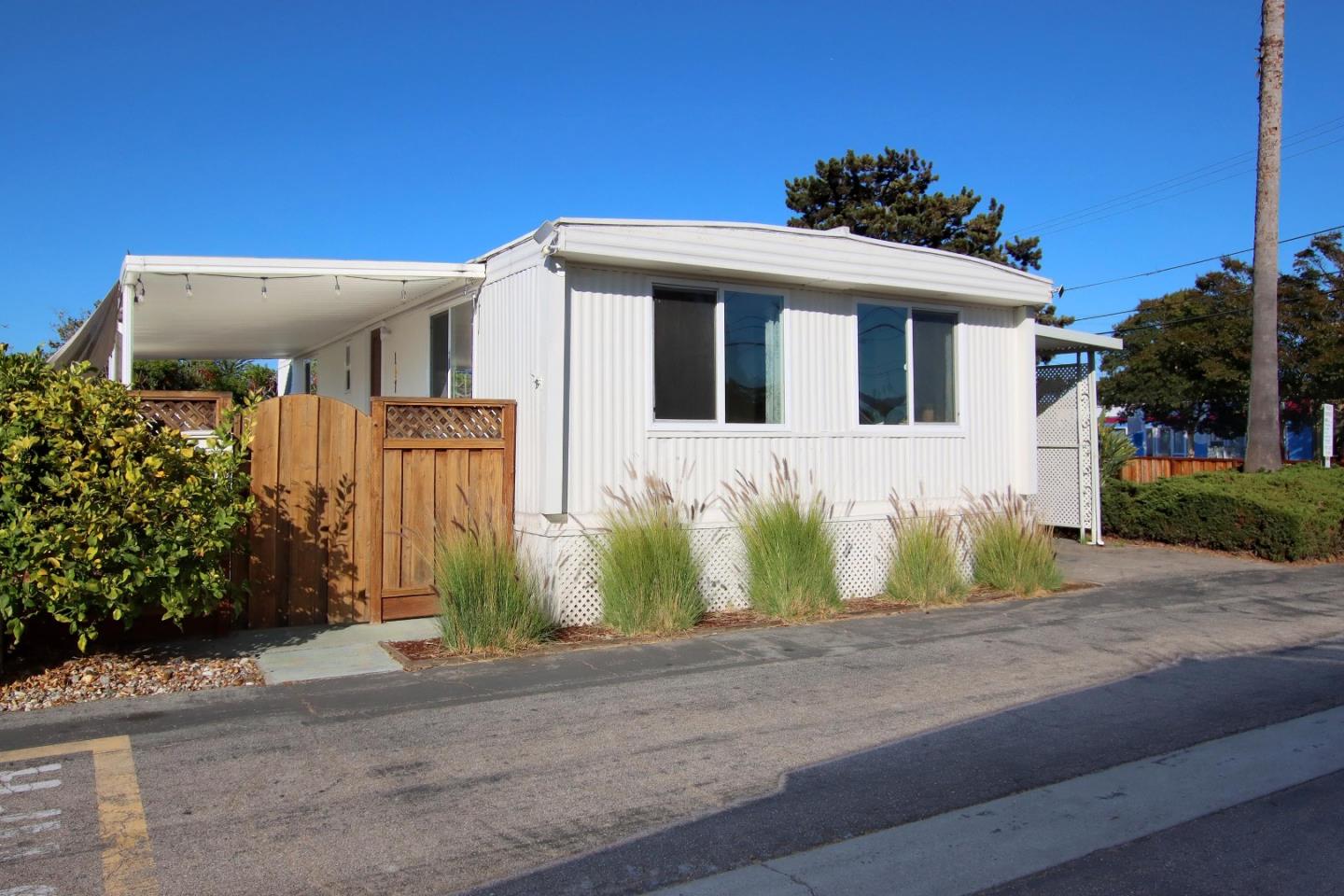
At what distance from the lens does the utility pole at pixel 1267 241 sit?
16703mm

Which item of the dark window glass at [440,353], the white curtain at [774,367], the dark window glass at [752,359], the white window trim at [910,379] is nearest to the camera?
the dark window glass at [752,359]

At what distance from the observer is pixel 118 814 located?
4.28 m

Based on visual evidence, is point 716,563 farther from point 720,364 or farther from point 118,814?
point 118,814

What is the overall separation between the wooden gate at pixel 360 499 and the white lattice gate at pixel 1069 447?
29.6 ft

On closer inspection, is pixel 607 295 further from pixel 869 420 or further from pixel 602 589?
pixel 869 420

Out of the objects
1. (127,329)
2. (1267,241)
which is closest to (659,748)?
(127,329)

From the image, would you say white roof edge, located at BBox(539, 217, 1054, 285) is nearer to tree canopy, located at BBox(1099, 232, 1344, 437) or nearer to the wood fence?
the wood fence

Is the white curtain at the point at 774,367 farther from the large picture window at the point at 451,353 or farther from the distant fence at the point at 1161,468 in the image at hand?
the distant fence at the point at 1161,468

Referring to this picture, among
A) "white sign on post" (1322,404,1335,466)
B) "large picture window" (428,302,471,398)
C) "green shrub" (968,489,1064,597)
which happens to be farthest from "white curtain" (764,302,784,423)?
"white sign on post" (1322,404,1335,466)

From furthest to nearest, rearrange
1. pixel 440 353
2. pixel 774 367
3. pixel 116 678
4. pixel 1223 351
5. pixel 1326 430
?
pixel 1223 351
pixel 1326 430
pixel 440 353
pixel 774 367
pixel 116 678

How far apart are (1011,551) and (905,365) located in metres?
2.22

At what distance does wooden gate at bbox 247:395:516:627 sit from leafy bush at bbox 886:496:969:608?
385cm

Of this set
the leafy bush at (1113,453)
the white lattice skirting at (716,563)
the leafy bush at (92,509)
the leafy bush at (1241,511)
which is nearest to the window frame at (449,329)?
the white lattice skirting at (716,563)

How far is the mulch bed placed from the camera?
719cm
